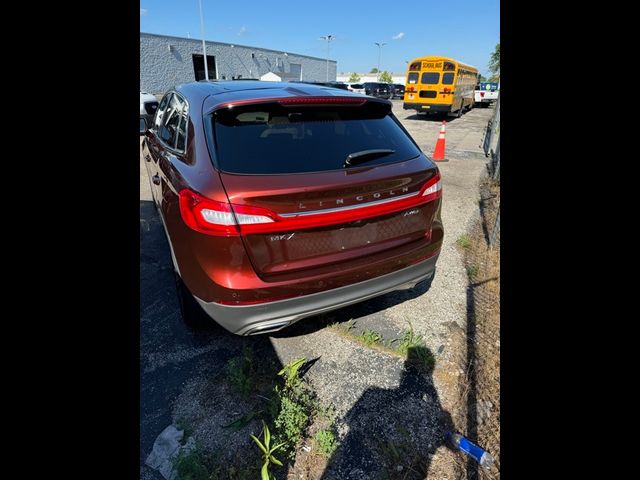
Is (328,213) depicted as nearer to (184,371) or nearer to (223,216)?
(223,216)

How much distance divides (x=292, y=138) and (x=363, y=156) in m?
0.47

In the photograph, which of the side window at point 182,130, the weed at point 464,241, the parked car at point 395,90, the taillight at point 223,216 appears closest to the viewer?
the taillight at point 223,216

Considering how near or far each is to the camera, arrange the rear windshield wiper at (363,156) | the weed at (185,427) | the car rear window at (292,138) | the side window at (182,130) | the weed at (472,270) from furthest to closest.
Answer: the weed at (472,270) < the side window at (182,130) < the rear windshield wiper at (363,156) < the car rear window at (292,138) < the weed at (185,427)

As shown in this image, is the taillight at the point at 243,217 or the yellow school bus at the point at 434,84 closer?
the taillight at the point at 243,217

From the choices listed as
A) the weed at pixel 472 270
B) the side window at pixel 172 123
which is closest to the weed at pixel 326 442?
the side window at pixel 172 123

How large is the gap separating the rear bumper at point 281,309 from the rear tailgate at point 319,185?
0.17 metres

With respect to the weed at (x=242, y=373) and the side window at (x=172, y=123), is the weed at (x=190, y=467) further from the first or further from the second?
the side window at (x=172, y=123)

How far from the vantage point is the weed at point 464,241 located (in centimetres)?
448

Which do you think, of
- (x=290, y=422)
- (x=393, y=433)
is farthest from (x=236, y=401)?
(x=393, y=433)

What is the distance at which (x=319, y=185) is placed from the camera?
205 cm
